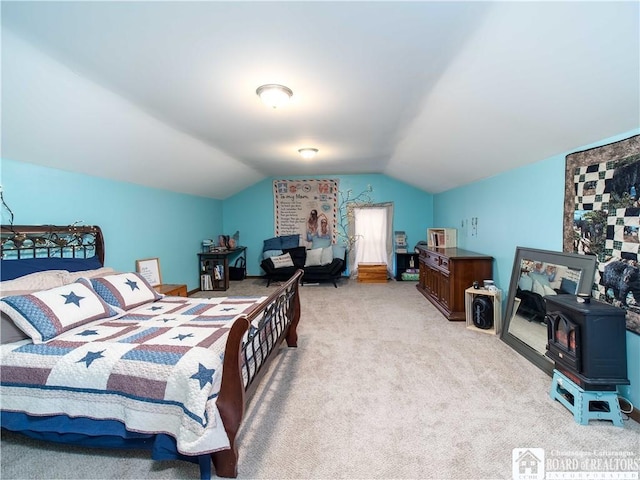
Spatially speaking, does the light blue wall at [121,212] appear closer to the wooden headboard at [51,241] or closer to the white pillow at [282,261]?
the wooden headboard at [51,241]

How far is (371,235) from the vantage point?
6.91m

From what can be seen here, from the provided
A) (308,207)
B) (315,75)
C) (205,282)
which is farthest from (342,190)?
(315,75)

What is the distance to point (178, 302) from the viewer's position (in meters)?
2.81

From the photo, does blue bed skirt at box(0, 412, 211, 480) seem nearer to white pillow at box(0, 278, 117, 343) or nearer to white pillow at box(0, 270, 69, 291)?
white pillow at box(0, 278, 117, 343)

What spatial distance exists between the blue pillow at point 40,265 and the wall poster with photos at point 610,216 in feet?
14.3

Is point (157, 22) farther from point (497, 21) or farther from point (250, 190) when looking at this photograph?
point (250, 190)

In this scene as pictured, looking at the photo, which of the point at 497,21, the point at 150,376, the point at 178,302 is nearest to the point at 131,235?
the point at 178,302

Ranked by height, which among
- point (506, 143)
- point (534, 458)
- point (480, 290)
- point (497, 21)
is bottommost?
point (534, 458)

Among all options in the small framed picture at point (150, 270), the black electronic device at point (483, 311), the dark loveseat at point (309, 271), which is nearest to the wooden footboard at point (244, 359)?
the black electronic device at point (483, 311)

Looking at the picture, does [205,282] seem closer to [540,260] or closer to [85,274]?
[85,274]

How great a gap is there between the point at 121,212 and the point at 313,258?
12.0 feet

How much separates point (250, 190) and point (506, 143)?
540cm

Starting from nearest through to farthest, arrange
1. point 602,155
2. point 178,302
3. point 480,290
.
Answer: point 602,155 < point 178,302 < point 480,290

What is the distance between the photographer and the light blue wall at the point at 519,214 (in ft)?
8.57
